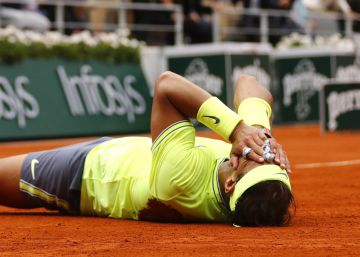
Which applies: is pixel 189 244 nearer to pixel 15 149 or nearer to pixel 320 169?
pixel 320 169

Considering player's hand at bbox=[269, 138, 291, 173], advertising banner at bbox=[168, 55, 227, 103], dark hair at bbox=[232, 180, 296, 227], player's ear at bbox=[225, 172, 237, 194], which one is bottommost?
advertising banner at bbox=[168, 55, 227, 103]

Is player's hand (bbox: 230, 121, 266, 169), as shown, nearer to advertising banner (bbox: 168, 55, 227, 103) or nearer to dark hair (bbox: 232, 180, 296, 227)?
dark hair (bbox: 232, 180, 296, 227)

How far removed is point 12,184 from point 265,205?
1715mm

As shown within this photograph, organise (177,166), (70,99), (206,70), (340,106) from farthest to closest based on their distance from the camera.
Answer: (206,70) < (340,106) < (70,99) < (177,166)

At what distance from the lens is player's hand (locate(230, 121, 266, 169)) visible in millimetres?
4625

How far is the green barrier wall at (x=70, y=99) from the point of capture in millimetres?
14141

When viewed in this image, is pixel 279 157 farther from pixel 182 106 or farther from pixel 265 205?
pixel 182 106

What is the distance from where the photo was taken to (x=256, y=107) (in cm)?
508

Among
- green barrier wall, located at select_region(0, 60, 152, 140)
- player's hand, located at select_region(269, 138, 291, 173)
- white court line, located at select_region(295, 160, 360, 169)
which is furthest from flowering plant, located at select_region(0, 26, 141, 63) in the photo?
player's hand, located at select_region(269, 138, 291, 173)

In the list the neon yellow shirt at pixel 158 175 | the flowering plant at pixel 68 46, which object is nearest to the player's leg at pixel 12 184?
the neon yellow shirt at pixel 158 175

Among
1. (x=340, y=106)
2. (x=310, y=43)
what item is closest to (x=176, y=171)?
(x=340, y=106)

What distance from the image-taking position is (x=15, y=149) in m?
12.9

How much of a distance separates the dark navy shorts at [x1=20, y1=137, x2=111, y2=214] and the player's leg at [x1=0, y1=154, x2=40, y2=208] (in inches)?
1.5

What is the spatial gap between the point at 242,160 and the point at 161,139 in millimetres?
512
